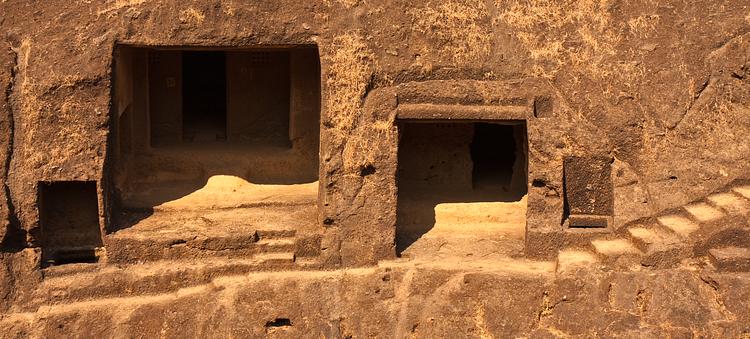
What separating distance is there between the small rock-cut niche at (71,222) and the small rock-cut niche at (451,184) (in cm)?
248

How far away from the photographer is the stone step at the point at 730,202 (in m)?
6.99

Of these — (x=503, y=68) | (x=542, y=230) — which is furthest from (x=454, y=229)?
(x=503, y=68)

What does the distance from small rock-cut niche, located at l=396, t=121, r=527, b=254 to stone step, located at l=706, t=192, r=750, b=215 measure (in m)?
1.59

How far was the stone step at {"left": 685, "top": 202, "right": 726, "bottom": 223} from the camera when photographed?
23.0 feet

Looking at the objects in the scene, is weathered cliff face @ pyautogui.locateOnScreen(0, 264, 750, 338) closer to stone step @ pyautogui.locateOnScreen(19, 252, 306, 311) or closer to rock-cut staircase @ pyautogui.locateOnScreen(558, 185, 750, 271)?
stone step @ pyautogui.locateOnScreen(19, 252, 306, 311)

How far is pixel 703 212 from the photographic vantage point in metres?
7.17

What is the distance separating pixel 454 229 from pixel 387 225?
87 centimetres

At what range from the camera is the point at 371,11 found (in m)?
7.01

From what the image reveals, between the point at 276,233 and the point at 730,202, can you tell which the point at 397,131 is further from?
the point at 730,202

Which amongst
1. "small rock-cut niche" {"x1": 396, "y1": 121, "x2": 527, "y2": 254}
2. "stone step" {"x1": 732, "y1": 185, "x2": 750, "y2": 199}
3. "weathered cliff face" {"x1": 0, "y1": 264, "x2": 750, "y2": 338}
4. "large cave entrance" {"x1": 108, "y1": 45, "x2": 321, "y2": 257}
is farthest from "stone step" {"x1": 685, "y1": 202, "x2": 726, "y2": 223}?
"large cave entrance" {"x1": 108, "y1": 45, "x2": 321, "y2": 257}

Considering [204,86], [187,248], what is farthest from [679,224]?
[204,86]

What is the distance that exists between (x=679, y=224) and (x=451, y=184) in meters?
2.22

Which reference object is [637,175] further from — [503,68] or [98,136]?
[98,136]

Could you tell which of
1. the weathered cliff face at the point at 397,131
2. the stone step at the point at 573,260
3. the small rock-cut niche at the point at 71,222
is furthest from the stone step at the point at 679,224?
the small rock-cut niche at the point at 71,222
